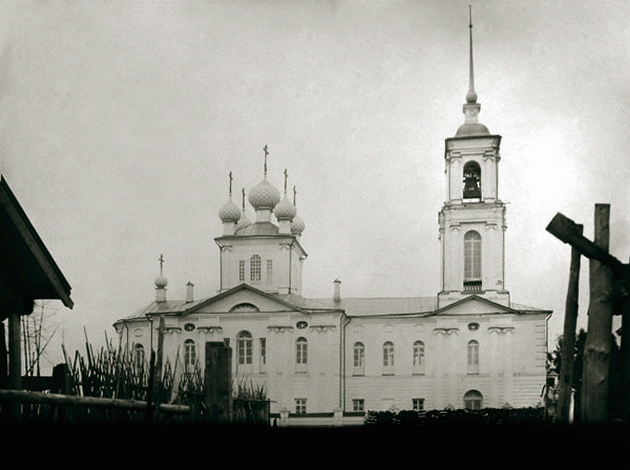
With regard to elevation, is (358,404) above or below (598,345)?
below

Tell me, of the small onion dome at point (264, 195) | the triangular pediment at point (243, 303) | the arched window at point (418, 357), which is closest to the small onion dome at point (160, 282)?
the triangular pediment at point (243, 303)

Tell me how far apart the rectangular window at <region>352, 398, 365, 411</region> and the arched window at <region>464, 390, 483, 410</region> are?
13.1ft

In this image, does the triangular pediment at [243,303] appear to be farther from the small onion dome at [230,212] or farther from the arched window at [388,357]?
the small onion dome at [230,212]

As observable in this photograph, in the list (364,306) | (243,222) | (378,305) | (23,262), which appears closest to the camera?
(23,262)

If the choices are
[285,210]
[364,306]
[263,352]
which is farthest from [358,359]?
[285,210]

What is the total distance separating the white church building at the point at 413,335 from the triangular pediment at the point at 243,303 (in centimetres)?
4

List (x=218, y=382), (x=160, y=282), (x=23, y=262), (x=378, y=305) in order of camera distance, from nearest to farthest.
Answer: (x=23, y=262) < (x=218, y=382) < (x=378, y=305) < (x=160, y=282)

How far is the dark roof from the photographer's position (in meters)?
7.14

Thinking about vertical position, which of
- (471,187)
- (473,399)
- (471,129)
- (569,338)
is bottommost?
(473,399)

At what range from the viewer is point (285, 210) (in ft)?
147

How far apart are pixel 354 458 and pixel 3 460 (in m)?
1.53

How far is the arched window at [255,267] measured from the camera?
147 ft

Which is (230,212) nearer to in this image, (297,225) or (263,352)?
(297,225)

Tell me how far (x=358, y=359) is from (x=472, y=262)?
5943 millimetres
